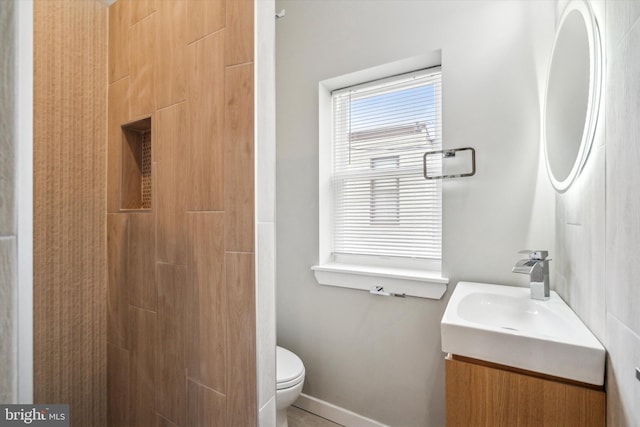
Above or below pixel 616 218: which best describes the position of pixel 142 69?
above

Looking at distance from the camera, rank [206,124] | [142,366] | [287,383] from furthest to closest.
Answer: [287,383] → [142,366] → [206,124]

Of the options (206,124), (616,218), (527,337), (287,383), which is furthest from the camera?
(287,383)

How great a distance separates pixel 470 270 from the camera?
4.71ft

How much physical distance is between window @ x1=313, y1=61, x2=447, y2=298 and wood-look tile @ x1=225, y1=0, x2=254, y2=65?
1016 millimetres

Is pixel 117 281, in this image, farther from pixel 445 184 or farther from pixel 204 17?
pixel 445 184

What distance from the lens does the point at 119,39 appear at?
50.4 inches

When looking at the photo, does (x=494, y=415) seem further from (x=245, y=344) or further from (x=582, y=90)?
(x=582, y=90)

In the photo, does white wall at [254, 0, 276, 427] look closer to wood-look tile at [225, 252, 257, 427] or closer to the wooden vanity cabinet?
wood-look tile at [225, 252, 257, 427]

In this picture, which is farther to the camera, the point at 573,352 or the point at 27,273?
the point at 573,352

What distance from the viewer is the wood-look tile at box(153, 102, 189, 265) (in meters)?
1.05

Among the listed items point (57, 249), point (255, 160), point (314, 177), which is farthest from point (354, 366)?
point (57, 249)

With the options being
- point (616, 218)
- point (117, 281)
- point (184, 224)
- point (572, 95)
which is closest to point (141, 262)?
point (117, 281)

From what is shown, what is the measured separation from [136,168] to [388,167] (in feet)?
4.30

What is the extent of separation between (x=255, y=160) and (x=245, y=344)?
1.77 feet
